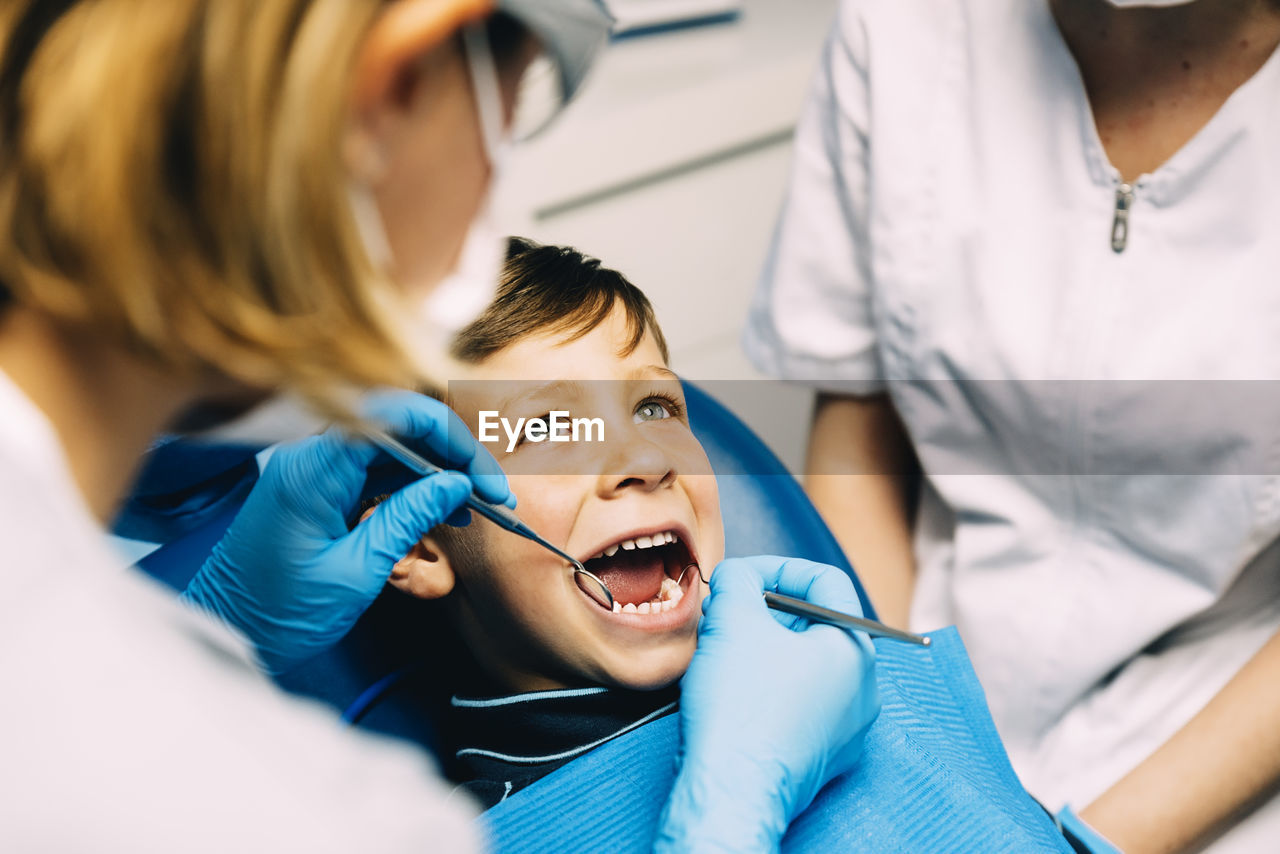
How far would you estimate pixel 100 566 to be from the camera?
50 cm

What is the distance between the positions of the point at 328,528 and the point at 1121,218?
2.53 ft

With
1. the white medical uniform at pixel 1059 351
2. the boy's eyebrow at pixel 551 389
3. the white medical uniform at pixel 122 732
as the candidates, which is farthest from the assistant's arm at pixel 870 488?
the white medical uniform at pixel 122 732

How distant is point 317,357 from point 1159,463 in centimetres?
80

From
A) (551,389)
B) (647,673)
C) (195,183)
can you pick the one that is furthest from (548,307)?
(195,183)

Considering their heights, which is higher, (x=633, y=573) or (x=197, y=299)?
(x=197, y=299)

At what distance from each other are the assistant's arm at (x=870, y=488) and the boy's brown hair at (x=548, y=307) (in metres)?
0.33

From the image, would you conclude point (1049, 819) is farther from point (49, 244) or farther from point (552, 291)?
point (49, 244)

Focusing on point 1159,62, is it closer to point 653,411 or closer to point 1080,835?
point 653,411

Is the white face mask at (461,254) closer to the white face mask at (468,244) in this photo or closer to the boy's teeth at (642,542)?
the white face mask at (468,244)

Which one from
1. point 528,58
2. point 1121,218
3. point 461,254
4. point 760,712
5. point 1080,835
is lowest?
point 1080,835

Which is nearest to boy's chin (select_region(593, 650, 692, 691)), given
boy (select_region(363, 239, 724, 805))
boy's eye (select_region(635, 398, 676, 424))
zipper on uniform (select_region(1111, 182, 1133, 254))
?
boy (select_region(363, 239, 724, 805))

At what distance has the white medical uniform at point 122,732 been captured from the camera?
0.44m

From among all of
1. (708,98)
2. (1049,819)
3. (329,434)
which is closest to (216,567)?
(329,434)

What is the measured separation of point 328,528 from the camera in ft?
2.93
